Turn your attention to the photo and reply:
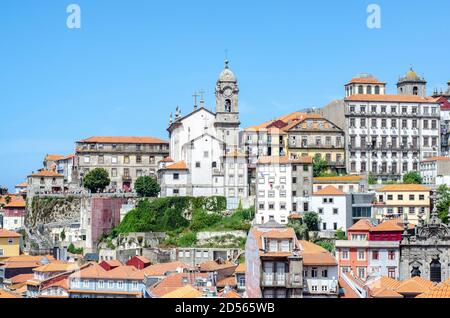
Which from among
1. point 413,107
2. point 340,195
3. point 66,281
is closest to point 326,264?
point 66,281

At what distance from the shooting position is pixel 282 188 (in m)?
38.3

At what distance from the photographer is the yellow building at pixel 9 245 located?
42.2 meters

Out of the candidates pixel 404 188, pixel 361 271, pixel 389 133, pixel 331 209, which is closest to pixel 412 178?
pixel 389 133

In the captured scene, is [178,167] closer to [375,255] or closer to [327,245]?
[327,245]

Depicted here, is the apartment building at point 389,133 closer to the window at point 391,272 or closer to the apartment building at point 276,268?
the window at point 391,272

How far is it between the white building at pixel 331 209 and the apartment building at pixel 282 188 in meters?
0.62

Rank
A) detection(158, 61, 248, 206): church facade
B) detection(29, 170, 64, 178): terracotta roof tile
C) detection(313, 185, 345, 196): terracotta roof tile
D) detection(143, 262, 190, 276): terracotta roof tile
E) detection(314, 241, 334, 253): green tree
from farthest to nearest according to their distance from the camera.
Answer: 1. detection(29, 170, 64, 178): terracotta roof tile
2. detection(158, 61, 248, 206): church facade
3. detection(313, 185, 345, 196): terracotta roof tile
4. detection(314, 241, 334, 253): green tree
5. detection(143, 262, 190, 276): terracotta roof tile

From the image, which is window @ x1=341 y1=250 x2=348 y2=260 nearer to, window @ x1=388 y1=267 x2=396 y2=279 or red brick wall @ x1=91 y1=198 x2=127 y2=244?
window @ x1=388 y1=267 x2=396 y2=279

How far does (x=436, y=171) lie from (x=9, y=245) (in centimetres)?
2056

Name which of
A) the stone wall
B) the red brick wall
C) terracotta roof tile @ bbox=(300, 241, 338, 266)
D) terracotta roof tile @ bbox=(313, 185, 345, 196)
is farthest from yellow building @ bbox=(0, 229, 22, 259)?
terracotta roof tile @ bbox=(300, 241, 338, 266)

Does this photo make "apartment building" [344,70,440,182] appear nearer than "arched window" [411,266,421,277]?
No

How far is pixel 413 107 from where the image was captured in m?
44.4

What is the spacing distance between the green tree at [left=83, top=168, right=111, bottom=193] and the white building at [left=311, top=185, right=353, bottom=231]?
41.8ft

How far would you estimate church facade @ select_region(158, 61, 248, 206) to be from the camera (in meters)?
41.2
